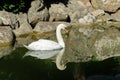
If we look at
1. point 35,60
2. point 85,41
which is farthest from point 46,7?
point 35,60

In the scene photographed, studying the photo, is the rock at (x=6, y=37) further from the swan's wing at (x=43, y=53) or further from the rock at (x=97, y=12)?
the rock at (x=97, y=12)

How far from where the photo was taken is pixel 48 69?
13.6 metres

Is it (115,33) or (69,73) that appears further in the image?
(115,33)

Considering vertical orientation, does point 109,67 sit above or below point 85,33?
above

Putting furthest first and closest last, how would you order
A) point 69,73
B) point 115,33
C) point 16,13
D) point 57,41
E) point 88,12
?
point 88,12
point 16,13
point 115,33
point 57,41
point 69,73

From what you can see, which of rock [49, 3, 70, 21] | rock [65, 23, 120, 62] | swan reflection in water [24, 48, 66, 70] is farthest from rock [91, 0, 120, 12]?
swan reflection in water [24, 48, 66, 70]

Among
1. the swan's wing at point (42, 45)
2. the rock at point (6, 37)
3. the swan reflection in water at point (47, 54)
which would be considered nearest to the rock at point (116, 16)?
the swan reflection in water at point (47, 54)

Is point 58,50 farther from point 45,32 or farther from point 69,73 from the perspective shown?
point 69,73

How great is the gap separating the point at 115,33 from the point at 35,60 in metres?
5.90

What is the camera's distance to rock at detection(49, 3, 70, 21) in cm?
2189

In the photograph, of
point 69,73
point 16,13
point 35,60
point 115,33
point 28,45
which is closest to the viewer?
point 69,73

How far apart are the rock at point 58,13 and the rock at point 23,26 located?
1.61m

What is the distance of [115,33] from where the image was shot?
1952 cm

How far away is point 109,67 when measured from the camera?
13.6 m
